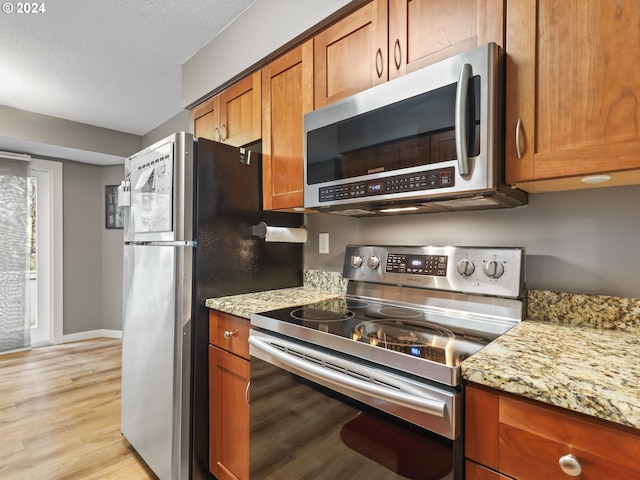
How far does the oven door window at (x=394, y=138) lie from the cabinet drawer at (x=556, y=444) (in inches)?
26.2

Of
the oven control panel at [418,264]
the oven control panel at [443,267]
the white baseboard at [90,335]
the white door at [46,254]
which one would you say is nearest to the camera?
the oven control panel at [443,267]

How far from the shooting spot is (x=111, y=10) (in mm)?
1788

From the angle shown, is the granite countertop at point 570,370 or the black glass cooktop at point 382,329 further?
the black glass cooktop at point 382,329

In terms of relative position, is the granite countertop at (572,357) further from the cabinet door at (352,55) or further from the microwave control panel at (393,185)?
the cabinet door at (352,55)

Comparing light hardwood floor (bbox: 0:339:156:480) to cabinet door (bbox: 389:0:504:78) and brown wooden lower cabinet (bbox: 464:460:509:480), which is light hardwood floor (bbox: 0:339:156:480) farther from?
cabinet door (bbox: 389:0:504:78)

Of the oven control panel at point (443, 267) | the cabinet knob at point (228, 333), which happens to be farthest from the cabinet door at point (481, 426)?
the cabinet knob at point (228, 333)

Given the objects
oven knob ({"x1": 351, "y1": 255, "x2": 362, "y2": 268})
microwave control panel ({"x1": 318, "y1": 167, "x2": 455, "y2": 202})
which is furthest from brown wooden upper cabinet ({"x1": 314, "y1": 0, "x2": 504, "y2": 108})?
oven knob ({"x1": 351, "y1": 255, "x2": 362, "y2": 268})

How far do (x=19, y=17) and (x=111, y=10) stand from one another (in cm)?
52

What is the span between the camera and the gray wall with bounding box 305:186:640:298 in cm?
105

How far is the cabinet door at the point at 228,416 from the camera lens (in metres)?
1.37

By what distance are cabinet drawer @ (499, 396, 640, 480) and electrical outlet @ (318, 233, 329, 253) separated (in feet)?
4.24

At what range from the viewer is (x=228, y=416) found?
4.78 ft

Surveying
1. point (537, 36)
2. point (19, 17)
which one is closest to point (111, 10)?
point (19, 17)

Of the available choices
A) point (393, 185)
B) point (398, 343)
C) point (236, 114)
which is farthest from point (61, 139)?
point (398, 343)
